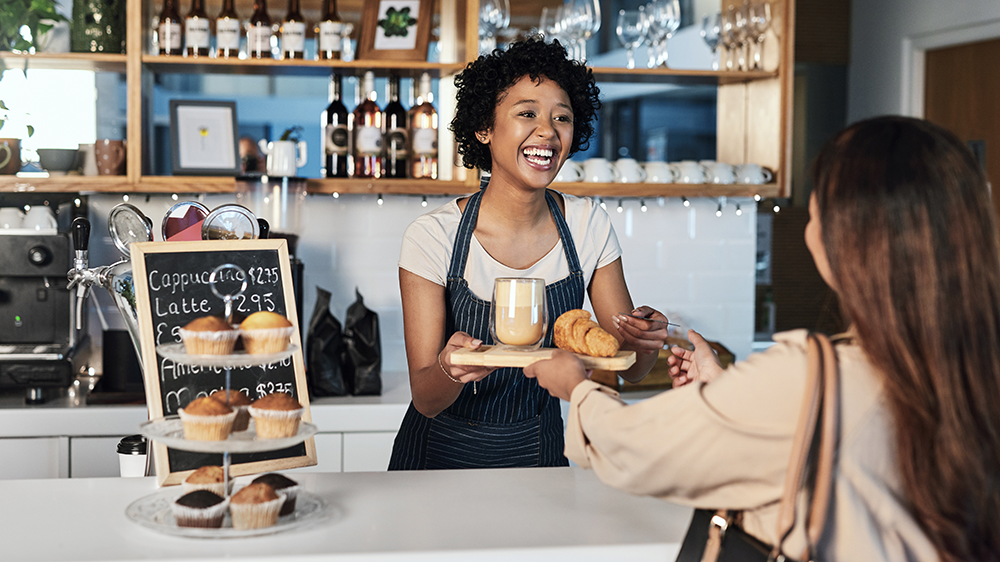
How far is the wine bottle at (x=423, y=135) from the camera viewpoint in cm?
289

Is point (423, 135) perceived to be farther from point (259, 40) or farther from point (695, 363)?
point (695, 363)

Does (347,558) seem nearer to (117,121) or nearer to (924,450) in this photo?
(924,450)

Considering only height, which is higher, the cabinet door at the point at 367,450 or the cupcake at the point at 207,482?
the cupcake at the point at 207,482

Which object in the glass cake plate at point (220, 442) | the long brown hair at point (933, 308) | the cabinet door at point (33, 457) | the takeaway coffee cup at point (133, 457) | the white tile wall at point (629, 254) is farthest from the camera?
the white tile wall at point (629, 254)

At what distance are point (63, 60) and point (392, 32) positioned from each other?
3.35 feet

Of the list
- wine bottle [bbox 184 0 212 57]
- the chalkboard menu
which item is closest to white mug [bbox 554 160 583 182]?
wine bottle [bbox 184 0 212 57]

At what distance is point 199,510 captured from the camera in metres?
1.18

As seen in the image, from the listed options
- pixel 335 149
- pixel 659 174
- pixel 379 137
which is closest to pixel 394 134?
pixel 379 137

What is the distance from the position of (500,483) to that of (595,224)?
74cm

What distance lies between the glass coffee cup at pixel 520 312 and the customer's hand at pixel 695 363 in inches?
9.9

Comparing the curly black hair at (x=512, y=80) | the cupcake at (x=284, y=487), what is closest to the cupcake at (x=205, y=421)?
the cupcake at (x=284, y=487)

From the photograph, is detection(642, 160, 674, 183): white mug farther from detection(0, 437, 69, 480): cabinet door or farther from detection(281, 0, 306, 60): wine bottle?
detection(0, 437, 69, 480): cabinet door

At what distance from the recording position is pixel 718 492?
964mm

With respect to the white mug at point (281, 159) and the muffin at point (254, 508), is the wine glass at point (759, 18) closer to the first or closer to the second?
the white mug at point (281, 159)
